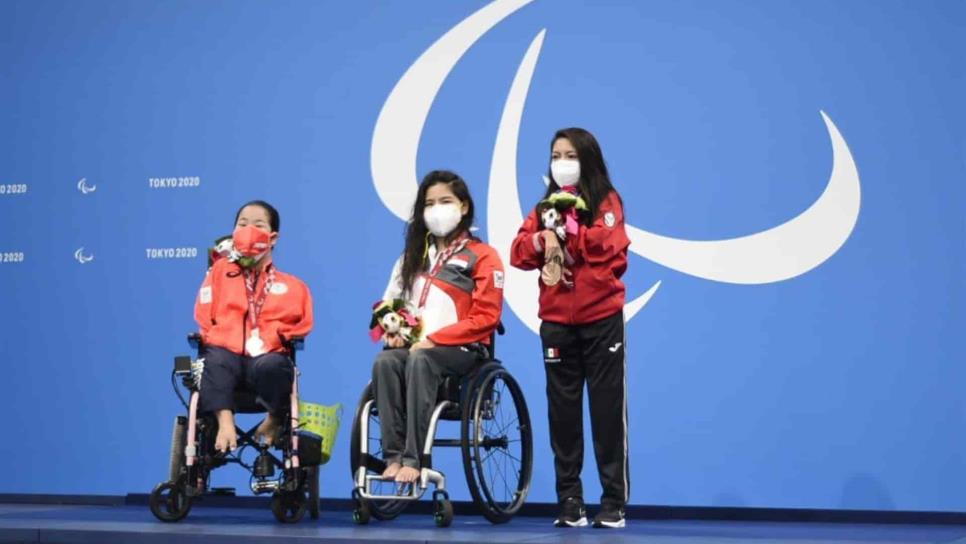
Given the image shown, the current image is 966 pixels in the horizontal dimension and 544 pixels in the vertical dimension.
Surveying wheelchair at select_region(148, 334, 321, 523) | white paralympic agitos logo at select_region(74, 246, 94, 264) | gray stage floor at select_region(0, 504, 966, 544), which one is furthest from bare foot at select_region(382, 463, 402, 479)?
white paralympic agitos logo at select_region(74, 246, 94, 264)

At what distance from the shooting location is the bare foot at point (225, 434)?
A: 4.19 meters

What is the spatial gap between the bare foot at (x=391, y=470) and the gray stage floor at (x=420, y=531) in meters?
0.16

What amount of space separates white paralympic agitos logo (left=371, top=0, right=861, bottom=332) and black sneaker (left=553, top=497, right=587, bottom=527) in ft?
3.34

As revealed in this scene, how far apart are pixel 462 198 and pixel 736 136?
109 cm

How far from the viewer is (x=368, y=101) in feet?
18.1

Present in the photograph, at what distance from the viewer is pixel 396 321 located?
4.26 m

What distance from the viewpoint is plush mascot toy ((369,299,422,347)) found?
427 cm

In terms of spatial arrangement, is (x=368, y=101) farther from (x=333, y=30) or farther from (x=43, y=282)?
(x=43, y=282)

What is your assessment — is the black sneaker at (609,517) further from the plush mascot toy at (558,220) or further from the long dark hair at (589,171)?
the long dark hair at (589,171)

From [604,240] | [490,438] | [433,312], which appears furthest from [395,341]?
[604,240]

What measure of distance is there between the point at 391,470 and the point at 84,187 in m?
2.50

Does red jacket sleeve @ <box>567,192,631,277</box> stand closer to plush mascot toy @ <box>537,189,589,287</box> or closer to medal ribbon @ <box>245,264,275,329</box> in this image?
plush mascot toy @ <box>537,189,589,287</box>

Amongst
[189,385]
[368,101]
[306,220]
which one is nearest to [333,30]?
[368,101]

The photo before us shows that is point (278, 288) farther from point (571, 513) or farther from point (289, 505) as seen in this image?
point (571, 513)
